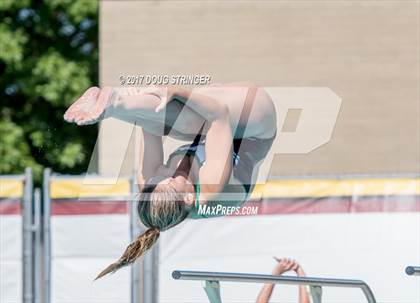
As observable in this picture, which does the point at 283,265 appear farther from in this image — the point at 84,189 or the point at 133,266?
the point at 84,189

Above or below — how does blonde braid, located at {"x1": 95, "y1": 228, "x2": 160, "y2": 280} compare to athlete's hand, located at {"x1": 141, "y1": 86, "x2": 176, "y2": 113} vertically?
below

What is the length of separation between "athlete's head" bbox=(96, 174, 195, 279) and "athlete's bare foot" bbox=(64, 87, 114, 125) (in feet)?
1.73

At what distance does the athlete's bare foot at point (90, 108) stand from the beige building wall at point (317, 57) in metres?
0.86

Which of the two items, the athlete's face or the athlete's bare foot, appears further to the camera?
the athlete's face

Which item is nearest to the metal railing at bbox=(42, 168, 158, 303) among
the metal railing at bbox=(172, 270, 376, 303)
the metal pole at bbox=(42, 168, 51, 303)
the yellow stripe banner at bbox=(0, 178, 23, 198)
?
the metal pole at bbox=(42, 168, 51, 303)

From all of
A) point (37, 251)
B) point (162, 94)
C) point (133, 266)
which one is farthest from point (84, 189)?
point (162, 94)

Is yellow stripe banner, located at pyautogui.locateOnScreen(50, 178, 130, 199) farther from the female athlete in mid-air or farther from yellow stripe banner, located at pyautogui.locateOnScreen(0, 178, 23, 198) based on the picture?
the female athlete in mid-air

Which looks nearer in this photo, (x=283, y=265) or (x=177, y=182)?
(x=177, y=182)

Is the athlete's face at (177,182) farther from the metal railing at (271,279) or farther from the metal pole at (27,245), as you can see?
the metal pole at (27,245)

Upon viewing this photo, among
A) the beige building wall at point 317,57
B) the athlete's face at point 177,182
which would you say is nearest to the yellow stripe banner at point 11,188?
the beige building wall at point 317,57

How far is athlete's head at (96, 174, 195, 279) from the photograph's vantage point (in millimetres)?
3553

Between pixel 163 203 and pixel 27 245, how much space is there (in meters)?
2.05

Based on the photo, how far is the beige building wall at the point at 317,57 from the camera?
490 cm

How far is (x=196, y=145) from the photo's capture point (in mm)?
3500
